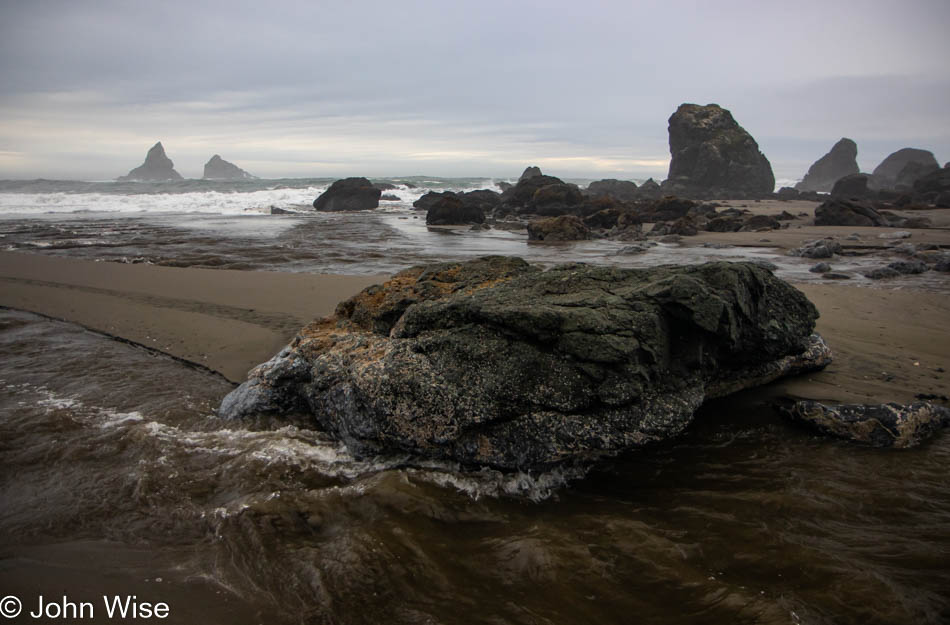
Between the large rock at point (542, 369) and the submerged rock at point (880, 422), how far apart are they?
60 centimetres

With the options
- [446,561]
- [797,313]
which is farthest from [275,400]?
[797,313]

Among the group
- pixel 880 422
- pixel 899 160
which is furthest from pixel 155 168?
pixel 899 160

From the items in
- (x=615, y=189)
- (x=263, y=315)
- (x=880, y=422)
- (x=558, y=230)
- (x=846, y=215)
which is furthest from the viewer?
(x=615, y=189)

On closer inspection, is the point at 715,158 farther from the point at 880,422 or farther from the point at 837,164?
the point at 880,422

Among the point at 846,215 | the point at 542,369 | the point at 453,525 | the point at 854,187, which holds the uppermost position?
the point at 854,187

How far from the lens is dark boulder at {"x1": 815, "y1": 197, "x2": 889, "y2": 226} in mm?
18516

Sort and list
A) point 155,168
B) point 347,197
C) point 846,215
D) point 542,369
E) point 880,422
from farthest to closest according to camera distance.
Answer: point 155,168, point 347,197, point 846,215, point 880,422, point 542,369

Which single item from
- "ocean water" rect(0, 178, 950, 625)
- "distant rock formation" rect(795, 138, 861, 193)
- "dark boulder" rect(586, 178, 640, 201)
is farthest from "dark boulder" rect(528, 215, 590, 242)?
"distant rock formation" rect(795, 138, 861, 193)

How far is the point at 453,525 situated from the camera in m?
2.84

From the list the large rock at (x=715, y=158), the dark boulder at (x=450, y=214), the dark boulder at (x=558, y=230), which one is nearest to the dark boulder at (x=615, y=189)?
the large rock at (x=715, y=158)

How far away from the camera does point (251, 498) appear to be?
3039 mm

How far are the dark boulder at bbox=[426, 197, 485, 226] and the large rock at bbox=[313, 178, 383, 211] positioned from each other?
40.7ft

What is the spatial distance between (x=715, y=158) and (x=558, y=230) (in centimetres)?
4240

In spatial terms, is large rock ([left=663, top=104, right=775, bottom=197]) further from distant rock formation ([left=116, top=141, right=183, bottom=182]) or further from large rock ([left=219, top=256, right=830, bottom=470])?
distant rock formation ([left=116, top=141, right=183, bottom=182])
